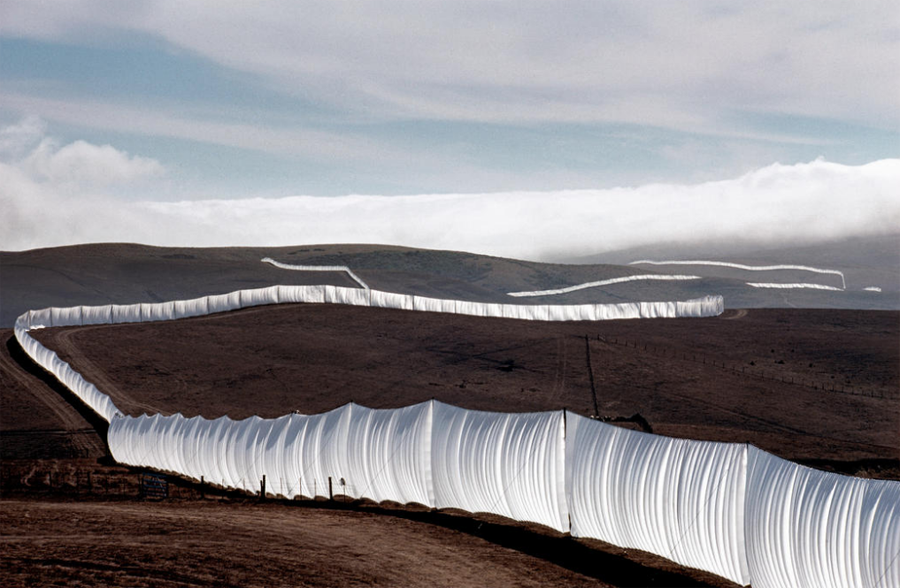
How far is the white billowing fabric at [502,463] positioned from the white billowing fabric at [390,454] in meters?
0.38

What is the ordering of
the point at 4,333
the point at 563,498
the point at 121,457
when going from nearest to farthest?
the point at 563,498
the point at 121,457
the point at 4,333

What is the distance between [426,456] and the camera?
26.9 m

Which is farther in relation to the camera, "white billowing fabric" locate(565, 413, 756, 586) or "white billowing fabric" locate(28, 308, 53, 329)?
"white billowing fabric" locate(28, 308, 53, 329)

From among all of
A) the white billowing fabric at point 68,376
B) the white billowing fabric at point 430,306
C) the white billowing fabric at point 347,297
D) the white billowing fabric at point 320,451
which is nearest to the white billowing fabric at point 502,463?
the white billowing fabric at point 320,451

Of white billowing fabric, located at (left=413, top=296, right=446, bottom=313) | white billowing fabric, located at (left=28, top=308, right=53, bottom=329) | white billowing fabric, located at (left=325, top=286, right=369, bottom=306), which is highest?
white billowing fabric, located at (left=325, top=286, right=369, bottom=306)

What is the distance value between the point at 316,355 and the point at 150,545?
49.4 meters

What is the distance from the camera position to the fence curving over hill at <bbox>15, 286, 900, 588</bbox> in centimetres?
1662

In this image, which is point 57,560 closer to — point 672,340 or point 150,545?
point 150,545

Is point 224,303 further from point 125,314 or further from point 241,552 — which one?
point 241,552

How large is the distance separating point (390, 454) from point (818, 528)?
1387 cm

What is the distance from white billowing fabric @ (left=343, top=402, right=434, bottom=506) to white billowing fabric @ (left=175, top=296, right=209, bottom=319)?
2254 inches

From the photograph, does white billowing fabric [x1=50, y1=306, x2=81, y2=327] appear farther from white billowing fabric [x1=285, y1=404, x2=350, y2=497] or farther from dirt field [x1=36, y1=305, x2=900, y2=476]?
white billowing fabric [x1=285, y1=404, x2=350, y2=497]

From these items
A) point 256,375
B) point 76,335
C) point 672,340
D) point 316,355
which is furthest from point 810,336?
point 76,335

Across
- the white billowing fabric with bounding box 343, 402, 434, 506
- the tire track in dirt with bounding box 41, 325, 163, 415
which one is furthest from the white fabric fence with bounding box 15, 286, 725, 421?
the white billowing fabric with bounding box 343, 402, 434, 506
